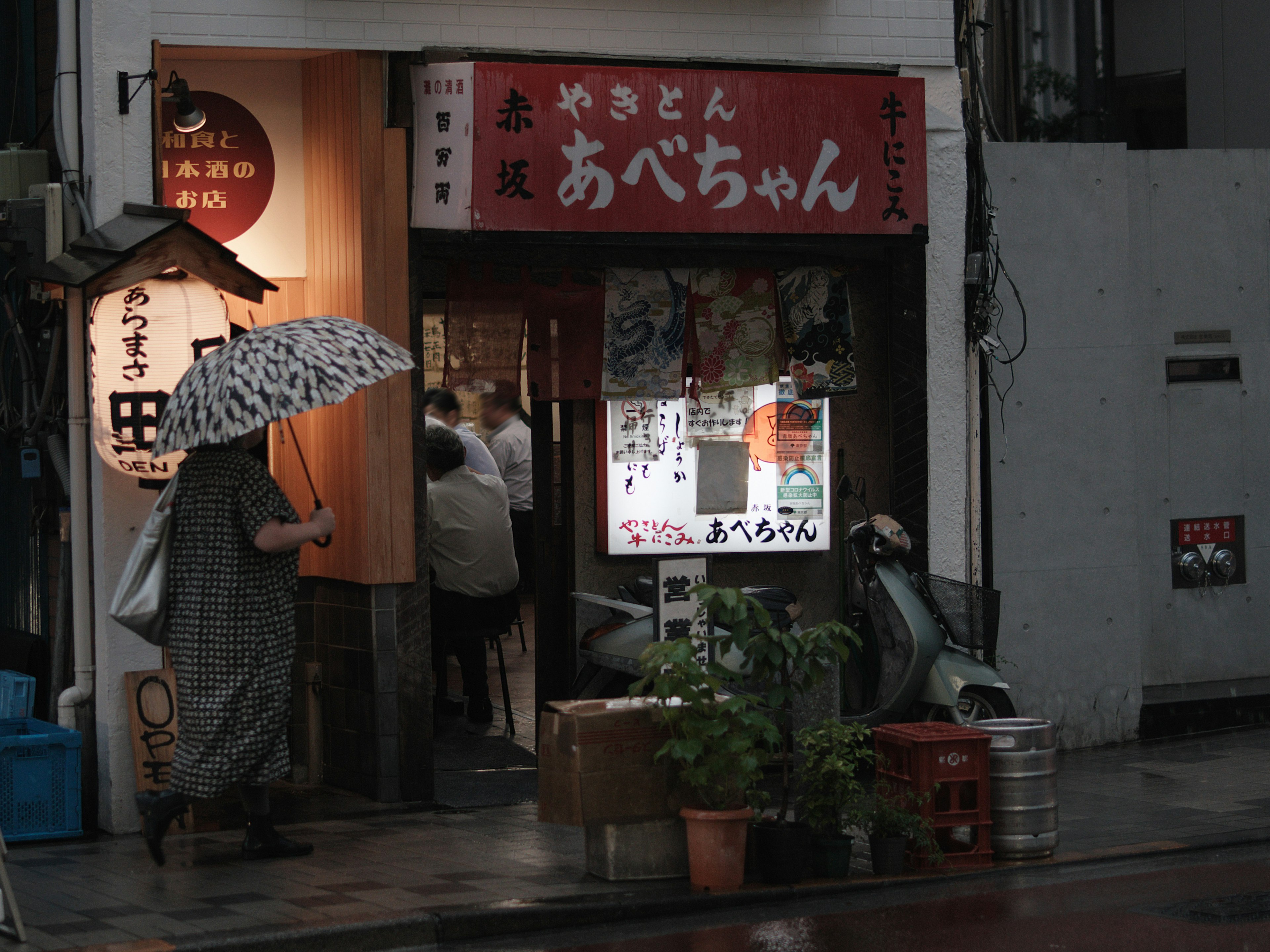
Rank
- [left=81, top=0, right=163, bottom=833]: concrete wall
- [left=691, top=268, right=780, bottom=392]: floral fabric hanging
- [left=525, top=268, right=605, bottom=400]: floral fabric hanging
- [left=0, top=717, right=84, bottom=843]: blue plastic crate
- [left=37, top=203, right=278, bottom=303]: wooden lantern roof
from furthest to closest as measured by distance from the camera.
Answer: [left=691, top=268, right=780, bottom=392]: floral fabric hanging
[left=525, top=268, right=605, bottom=400]: floral fabric hanging
[left=81, top=0, right=163, bottom=833]: concrete wall
[left=37, top=203, right=278, bottom=303]: wooden lantern roof
[left=0, top=717, right=84, bottom=843]: blue plastic crate

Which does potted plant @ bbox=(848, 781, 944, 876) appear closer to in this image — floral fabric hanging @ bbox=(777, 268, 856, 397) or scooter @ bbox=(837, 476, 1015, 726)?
scooter @ bbox=(837, 476, 1015, 726)

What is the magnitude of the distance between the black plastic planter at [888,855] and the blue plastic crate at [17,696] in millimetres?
5110

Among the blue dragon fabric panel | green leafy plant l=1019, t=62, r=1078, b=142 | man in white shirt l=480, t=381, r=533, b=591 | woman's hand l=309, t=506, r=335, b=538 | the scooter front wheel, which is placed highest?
green leafy plant l=1019, t=62, r=1078, b=142

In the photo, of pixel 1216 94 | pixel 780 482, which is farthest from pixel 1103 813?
pixel 1216 94

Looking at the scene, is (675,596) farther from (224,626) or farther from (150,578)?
(150,578)

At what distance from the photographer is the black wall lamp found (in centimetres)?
839

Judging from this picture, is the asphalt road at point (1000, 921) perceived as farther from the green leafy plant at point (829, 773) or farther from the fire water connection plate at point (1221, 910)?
the green leafy plant at point (829, 773)

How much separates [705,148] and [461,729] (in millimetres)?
4739

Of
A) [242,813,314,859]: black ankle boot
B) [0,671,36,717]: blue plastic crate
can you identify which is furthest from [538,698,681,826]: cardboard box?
[0,671,36,717]: blue plastic crate

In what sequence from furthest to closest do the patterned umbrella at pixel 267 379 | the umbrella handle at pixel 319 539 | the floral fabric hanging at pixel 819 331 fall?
the floral fabric hanging at pixel 819 331, the umbrella handle at pixel 319 539, the patterned umbrella at pixel 267 379

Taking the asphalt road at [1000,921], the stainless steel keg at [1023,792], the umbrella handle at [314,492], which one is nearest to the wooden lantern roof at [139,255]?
the umbrella handle at [314,492]

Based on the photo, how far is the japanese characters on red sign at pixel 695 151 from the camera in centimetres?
908

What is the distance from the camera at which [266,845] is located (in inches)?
301

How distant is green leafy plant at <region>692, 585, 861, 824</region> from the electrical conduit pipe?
12.4 ft
